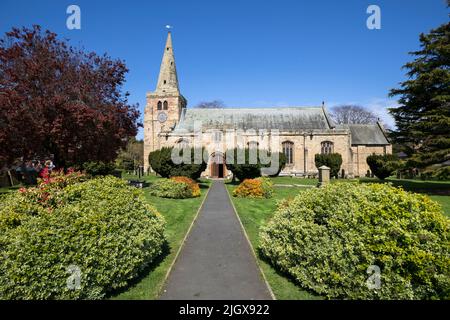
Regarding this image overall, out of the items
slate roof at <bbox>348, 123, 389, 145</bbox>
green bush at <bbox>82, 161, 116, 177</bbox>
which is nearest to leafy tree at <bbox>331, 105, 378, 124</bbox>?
slate roof at <bbox>348, 123, 389, 145</bbox>

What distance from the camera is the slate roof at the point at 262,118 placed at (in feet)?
129

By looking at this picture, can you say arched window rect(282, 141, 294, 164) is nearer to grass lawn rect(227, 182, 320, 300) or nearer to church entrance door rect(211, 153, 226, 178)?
church entrance door rect(211, 153, 226, 178)

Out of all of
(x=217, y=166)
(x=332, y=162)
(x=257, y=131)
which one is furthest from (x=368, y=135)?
(x=217, y=166)

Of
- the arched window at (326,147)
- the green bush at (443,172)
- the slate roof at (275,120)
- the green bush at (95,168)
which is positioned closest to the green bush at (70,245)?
the green bush at (95,168)

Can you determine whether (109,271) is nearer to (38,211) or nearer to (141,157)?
(38,211)

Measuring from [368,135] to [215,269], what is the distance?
1749 inches

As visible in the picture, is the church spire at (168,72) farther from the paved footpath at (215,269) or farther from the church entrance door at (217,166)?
the paved footpath at (215,269)

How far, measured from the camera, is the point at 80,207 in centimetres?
595

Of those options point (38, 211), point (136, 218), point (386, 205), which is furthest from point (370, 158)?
point (38, 211)

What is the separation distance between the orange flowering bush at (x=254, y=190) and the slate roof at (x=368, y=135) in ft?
95.8

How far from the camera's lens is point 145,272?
20.6ft

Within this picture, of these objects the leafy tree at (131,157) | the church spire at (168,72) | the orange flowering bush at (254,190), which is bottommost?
the orange flowering bush at (254,190)

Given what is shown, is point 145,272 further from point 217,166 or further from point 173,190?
point 217,166

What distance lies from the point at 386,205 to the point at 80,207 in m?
6.82
